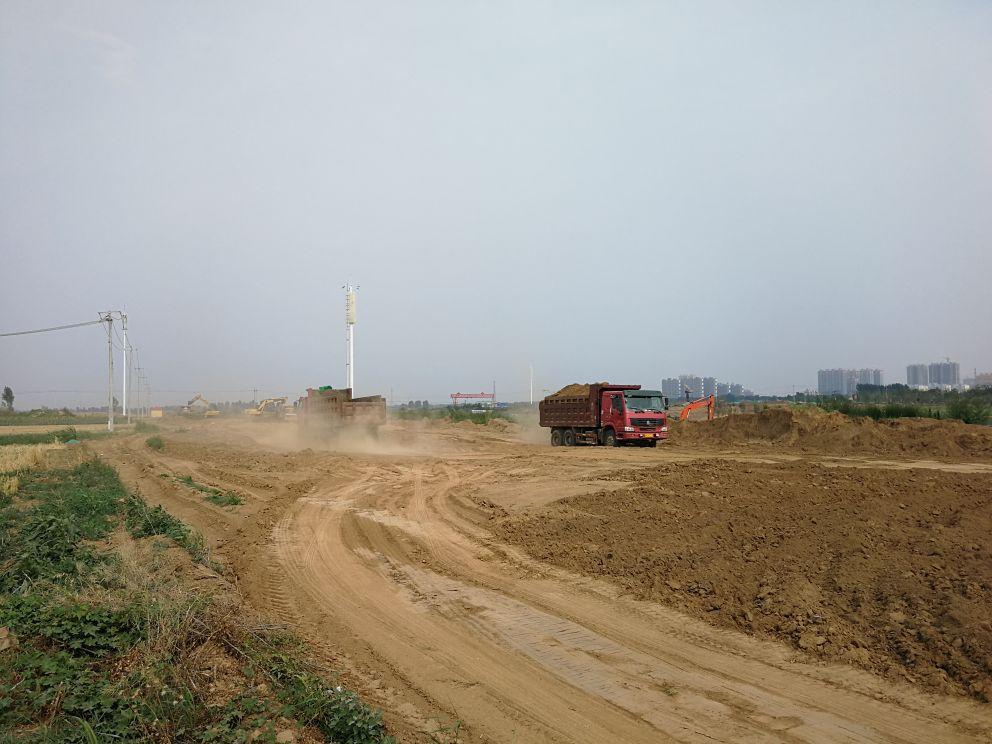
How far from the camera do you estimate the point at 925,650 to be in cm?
634

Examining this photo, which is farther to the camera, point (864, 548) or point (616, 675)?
point (864, 548)

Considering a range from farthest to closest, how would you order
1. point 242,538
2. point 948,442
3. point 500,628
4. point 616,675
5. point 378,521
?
1. point 948,442
2. point 378,521
3. point 242,538
4. point 500,628
5. point 616,675

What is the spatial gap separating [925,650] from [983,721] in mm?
1109

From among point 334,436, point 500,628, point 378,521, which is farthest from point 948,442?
point 334,436

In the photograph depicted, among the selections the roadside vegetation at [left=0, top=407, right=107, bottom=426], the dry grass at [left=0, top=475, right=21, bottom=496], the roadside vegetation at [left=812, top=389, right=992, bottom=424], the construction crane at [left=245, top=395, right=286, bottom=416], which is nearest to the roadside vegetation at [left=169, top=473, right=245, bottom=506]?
the dry grass at [left=0, top=475, right=21, bottom=496]

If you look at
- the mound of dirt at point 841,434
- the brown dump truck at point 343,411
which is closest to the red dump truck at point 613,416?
the mound of dirt at point 841,434

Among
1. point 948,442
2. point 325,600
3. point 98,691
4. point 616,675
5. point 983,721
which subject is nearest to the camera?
point 98,691

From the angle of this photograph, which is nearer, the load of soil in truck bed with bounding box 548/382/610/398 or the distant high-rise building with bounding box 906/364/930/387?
the load of soil in truck bed with bounding box 548/382/610/398

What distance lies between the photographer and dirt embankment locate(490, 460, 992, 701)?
21.5ft

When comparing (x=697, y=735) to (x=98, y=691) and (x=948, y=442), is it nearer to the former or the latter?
(x=98, y=691)

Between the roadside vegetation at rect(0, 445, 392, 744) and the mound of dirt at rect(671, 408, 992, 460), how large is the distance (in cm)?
2527

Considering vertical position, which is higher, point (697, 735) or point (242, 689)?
point (242, 689)

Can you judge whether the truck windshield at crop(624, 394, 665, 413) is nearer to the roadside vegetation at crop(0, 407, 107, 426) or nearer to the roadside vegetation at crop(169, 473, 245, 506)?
the roadside vegetation at crop(169, 473, 245, 506)

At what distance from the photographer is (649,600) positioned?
8344 mm
